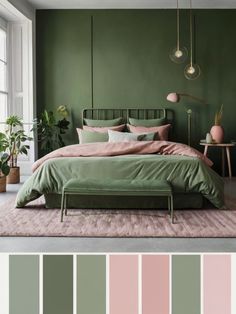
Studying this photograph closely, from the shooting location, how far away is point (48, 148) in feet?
24.3

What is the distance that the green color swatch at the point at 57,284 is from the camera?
1368mm

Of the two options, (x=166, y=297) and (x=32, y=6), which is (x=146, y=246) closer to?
(x=166, y=297)

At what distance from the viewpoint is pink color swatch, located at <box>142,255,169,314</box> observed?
1.37 m

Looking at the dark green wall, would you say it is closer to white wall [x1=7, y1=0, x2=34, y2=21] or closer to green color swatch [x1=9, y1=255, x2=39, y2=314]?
white wall [x1=7, y1=0, x2=34, y2=21]

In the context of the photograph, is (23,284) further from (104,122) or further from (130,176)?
(104,122)

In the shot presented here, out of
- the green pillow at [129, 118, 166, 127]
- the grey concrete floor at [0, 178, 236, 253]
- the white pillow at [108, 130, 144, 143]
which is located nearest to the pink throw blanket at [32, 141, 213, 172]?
the white pillow at [108, 130, 144, 143]

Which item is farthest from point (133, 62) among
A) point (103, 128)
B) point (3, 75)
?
point (3, 75)

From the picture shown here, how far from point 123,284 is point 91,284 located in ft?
0.34

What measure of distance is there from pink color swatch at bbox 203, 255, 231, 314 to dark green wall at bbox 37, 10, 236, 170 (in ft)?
20.5

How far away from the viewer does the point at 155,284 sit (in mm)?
1393

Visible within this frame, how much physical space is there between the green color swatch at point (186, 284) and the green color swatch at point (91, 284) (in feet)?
0.75

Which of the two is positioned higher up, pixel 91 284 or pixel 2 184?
pixel 91 284

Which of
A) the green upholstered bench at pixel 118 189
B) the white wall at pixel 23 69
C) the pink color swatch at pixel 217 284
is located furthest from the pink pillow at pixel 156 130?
the pink color swatch at pixel 217 284

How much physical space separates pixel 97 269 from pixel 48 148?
240 inches
